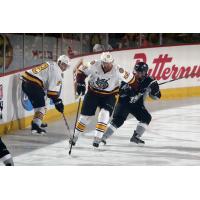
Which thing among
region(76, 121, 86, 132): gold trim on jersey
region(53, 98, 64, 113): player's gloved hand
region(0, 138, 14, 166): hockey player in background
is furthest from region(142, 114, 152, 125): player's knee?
region(0, 138, 14, 166): hockey player in background

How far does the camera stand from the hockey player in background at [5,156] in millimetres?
5770

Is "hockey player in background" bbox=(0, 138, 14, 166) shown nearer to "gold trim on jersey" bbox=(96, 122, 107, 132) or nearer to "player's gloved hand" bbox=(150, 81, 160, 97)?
"gold trim on jersey" bbox=(96, 122, 107, 132)

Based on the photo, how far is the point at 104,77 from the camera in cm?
601

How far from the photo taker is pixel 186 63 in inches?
238

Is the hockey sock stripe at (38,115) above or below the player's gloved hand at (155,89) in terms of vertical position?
below

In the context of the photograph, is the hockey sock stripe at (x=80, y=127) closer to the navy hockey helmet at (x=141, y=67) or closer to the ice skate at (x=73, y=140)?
the ice skate at (x=73, y=140)

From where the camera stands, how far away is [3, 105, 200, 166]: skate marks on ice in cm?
594

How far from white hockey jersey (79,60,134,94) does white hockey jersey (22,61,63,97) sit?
0.20 metres

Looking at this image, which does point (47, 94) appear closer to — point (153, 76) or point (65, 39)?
point (65, 39)

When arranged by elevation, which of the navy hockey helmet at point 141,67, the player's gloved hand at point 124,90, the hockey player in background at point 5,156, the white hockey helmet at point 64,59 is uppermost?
the white hockey helmet at point 64,59

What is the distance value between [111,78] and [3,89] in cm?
87

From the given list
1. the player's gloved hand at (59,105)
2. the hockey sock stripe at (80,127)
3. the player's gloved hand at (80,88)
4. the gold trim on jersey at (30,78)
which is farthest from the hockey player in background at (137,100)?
the gold trim on jersey at (30,78)

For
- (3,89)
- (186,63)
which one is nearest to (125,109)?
(186,63)

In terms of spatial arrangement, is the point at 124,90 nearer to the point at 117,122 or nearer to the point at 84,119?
the point at 117,122
